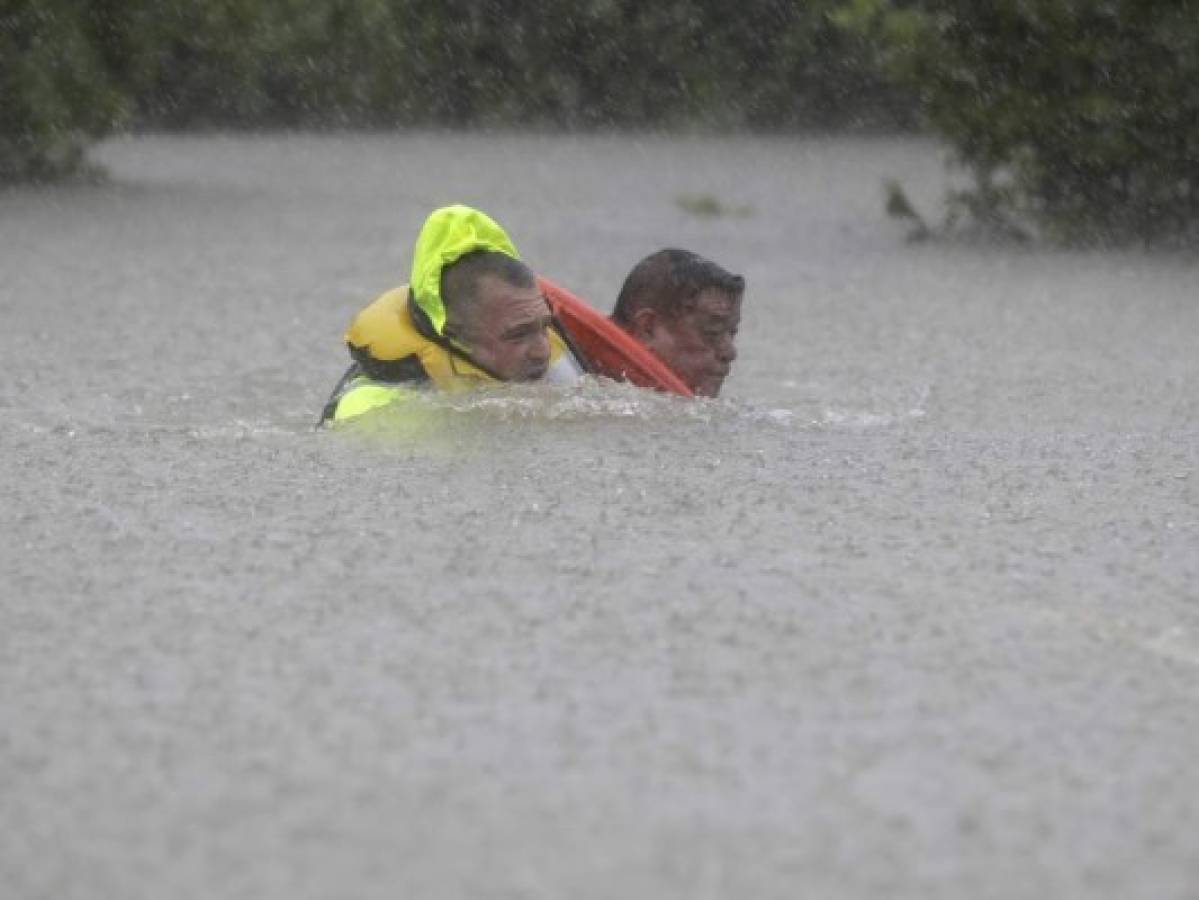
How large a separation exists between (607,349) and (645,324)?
0.21m

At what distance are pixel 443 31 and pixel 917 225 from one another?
12433 mm

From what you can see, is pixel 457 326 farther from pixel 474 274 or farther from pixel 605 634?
pixel 605 634

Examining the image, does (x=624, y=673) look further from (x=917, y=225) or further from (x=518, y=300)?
(x=917, y=225)

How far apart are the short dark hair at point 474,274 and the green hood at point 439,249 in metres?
0.02

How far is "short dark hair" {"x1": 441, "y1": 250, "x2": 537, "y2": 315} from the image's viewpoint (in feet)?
24.5

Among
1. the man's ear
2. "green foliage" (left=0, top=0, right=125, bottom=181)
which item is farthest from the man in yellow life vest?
"green foliage" (left=0, top=0, right=125, bottom=181)

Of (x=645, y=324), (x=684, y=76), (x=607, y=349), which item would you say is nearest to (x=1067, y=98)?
(x=645, y=324)

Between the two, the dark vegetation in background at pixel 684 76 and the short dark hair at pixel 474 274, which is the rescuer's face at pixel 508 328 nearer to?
the short dark hair at pixel 474 274

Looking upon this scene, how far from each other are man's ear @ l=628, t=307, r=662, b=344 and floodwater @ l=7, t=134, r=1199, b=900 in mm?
301

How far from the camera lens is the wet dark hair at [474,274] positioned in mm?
7453

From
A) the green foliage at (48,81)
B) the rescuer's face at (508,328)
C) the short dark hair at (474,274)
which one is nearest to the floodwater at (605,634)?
the rescuer's face at (508,328)

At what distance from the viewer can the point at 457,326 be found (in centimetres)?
753

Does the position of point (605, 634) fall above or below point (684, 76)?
above

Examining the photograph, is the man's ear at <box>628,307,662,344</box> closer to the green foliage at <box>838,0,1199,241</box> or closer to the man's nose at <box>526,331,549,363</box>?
the man's nose at <box>526,331,549,363</box>
